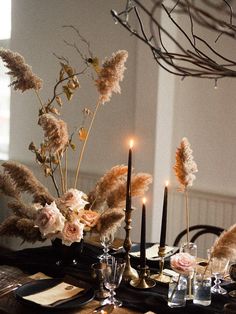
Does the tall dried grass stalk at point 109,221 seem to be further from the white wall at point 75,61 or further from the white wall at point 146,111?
the white wall at point 75,61

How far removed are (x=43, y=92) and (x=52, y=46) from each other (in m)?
0.40

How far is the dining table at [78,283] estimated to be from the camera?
4.47 feet

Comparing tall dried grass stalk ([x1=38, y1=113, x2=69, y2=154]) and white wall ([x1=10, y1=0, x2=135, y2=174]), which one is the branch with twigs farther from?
white wall ([x1=10, y1=0, x2=135, y2=174])

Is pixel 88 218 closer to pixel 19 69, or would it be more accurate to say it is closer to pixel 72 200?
pixel 72 200

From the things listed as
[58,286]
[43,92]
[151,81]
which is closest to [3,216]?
[43,92]

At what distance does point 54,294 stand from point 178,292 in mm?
413

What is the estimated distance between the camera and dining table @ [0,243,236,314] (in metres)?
1.36

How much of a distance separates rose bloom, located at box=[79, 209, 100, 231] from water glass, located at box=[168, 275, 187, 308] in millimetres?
374

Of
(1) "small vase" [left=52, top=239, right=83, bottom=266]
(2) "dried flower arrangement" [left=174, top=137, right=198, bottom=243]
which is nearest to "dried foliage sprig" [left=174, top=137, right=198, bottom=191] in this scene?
(2) "dried flower arrangement" [left=174, top=137, right=198, bottom=243]

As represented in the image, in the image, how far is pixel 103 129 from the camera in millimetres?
3430

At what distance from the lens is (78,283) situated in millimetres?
1526

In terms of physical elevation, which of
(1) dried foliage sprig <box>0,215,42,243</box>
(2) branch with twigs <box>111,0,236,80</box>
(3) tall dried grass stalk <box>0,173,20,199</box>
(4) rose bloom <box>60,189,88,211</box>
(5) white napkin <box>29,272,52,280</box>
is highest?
(2) branch with twigs <box>111,0,236,80</box>

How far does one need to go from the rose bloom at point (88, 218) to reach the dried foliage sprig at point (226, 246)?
468mm

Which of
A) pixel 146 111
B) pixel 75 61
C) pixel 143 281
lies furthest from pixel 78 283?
pixel 75 61
